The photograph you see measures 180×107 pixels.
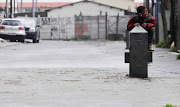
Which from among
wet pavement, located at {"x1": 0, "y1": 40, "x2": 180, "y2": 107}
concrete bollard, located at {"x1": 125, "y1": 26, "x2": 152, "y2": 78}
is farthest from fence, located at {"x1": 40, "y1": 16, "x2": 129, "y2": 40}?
concrete bollard, located at {"x1": 125, "y1": 26, "x2": 152, "y2": 78}

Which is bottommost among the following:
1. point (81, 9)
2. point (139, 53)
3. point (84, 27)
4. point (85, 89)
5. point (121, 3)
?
point (85, 89)

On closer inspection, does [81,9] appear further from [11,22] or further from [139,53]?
[139,53]

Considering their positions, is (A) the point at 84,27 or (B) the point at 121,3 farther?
(B) the point at 121,3

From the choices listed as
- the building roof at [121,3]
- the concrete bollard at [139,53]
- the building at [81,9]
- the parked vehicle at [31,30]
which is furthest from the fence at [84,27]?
the building roof at [121,3]

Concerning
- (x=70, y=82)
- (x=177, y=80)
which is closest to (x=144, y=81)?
(x=177, y=80)

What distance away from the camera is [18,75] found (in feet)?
33.8

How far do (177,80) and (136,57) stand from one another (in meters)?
0.89

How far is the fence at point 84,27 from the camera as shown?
4906 cm

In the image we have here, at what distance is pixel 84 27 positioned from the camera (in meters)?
49.8

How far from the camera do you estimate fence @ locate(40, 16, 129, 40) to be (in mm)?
49062

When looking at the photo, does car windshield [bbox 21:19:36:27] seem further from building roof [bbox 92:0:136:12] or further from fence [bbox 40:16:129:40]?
building roof [bbox 92:0:136:12]

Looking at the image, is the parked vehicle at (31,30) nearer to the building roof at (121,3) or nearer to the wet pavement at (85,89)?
the wet pavement at (85,89)

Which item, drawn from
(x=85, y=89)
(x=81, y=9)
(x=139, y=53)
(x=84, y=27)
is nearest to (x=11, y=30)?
(x=84, y=27)

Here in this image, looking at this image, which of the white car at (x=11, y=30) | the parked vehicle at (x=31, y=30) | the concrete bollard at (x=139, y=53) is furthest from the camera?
the parked vehicle at (x=31, y=30)
